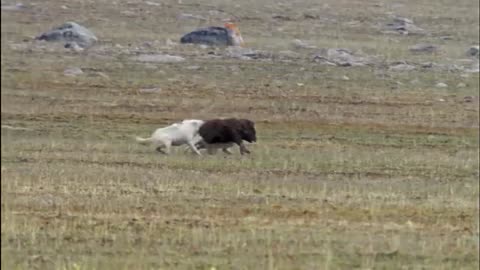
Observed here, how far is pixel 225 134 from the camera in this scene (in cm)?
2173

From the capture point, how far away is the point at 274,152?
2175 cm

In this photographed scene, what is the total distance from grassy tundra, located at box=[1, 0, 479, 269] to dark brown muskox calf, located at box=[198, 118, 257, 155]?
0.36m

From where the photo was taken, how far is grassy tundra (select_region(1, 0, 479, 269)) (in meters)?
10.4

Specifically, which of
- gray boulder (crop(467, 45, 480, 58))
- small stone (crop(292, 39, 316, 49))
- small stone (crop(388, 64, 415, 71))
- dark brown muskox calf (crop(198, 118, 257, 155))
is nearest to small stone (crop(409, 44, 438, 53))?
gray boulder (crop(467, 45, 480, 58))

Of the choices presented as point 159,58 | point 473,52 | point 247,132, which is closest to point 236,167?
point 247,132

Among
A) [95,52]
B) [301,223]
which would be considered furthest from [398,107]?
[301,223]

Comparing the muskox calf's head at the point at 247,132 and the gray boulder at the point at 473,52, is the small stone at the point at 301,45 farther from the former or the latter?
the muskox calf's head at the point at 247,132

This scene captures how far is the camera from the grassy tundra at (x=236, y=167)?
10.4m

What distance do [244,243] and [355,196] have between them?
14.5 feet

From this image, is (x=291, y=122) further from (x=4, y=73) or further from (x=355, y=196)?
(x=4, y=73)

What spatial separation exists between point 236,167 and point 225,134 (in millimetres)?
2965

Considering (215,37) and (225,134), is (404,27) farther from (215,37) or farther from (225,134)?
(225,134)

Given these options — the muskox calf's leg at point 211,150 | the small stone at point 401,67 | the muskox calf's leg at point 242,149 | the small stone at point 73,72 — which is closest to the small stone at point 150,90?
the small stone at point 73,72

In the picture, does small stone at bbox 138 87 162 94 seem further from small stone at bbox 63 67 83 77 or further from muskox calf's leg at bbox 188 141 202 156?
muskox calf's leg at bbox 188 141 202 156
